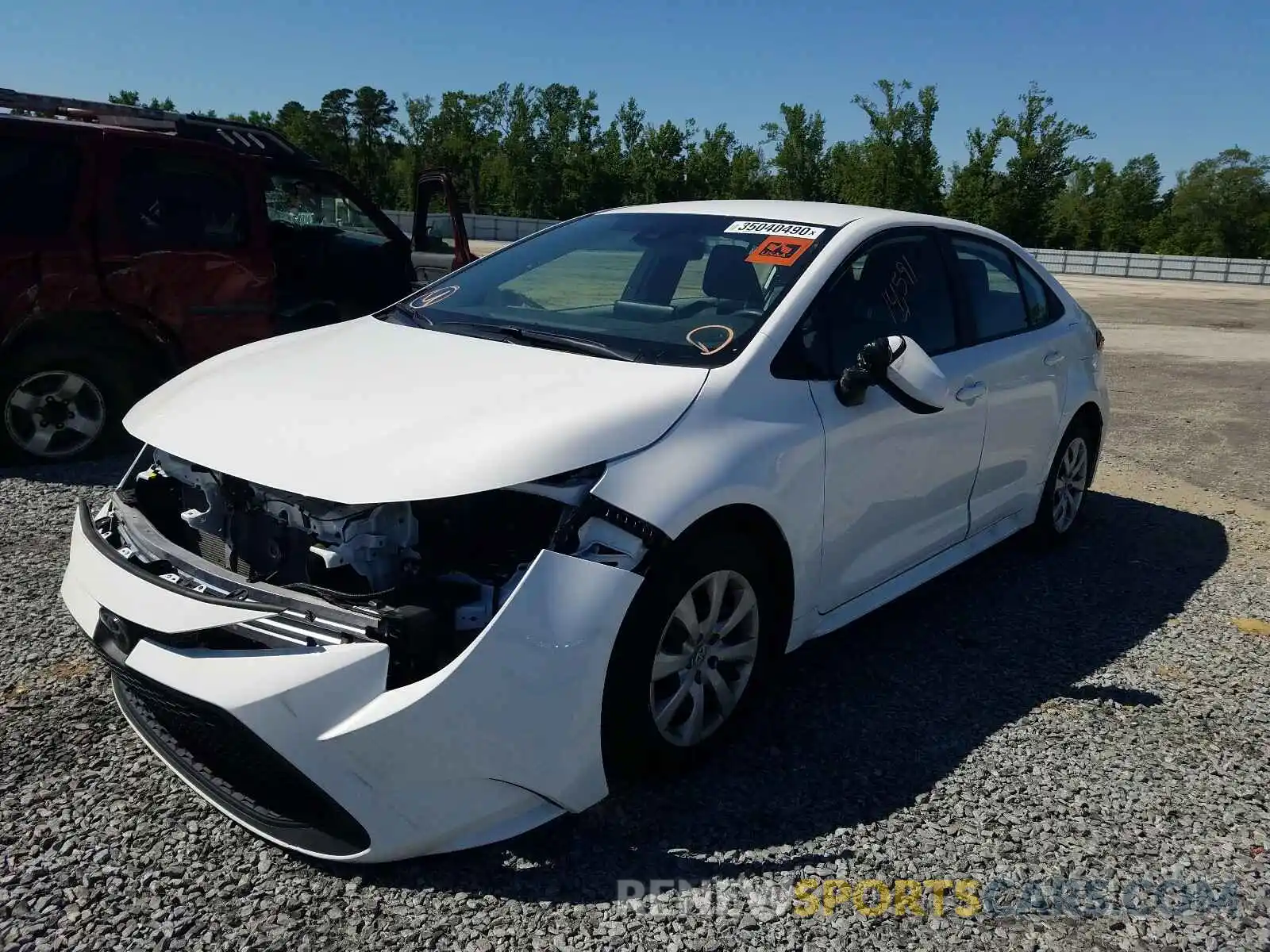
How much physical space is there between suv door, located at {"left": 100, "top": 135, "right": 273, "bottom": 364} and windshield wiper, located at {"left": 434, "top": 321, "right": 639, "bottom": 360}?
3.35 m

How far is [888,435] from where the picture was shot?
3.64m

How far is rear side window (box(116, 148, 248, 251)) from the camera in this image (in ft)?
20.4

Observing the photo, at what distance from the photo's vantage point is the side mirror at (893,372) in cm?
341

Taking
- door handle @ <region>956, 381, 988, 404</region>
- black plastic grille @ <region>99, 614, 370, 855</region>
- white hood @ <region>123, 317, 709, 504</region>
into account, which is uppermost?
white hood @ <region>123, 317, 709, 504</region>

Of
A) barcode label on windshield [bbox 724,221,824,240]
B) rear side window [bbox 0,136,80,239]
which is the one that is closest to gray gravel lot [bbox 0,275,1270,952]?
barcode label on windshield [bbox 724,221,824,240]

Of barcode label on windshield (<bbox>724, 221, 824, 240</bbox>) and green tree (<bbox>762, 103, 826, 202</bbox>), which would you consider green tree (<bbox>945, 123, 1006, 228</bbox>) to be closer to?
green tree (<bbox>762, 103, 826, 202</bbox>)

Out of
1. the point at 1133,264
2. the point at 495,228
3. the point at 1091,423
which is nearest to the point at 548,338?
the point at 1091,423

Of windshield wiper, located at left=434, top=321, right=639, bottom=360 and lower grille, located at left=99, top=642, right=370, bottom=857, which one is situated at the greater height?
windshield wiper, located at left=434, top=321, right=639, bottom=360

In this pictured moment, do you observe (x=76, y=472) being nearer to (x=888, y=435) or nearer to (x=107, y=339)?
(x=107, y=339)


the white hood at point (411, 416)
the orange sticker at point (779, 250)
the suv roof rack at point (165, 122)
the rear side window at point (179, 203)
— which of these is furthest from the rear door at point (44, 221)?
the orange sticker at point (779, 250)

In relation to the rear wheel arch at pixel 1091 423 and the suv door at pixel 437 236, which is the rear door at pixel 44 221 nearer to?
the suv door at pixel 437 236

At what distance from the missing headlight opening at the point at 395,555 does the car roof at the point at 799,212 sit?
1779mm

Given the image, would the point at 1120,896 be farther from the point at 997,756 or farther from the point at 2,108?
the point at 2,108

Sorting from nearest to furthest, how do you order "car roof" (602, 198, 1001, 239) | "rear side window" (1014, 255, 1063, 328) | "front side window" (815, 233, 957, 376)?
"front side window" (815, 233, 957, 376), "car roof" (602, 198, 1001, 239), "rear side window" (1014, 255, 1063, 328)
